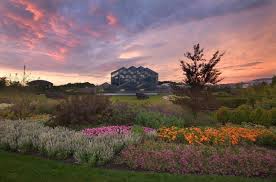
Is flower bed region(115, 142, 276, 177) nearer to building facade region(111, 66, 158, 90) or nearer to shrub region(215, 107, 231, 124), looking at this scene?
shrub region(215, 107, 231, 124)

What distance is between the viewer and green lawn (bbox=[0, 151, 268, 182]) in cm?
627

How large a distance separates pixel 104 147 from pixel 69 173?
1.12 metres

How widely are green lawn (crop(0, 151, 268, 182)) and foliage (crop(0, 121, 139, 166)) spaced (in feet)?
1.45

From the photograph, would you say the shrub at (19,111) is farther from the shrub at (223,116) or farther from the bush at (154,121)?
the shrub at (223,116)

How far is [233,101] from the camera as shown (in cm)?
2481

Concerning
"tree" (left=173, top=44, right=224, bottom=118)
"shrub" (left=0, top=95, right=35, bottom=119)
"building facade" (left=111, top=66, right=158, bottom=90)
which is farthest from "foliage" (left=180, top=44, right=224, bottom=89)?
"building facade" (left=111, top=66, right=158, bottom=90)

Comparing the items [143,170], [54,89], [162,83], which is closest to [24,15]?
[143,170]

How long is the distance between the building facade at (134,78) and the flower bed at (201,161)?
3175cm

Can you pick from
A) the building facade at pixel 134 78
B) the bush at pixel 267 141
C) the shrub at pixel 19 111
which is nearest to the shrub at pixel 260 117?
the bush at pixel 267 141

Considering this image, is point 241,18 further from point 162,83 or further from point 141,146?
point 162,83

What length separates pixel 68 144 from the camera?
26.8 ft

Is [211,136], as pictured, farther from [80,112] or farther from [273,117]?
[273,117]

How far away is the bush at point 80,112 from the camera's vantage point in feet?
39.4

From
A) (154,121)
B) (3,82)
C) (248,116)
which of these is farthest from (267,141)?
(3,82)
